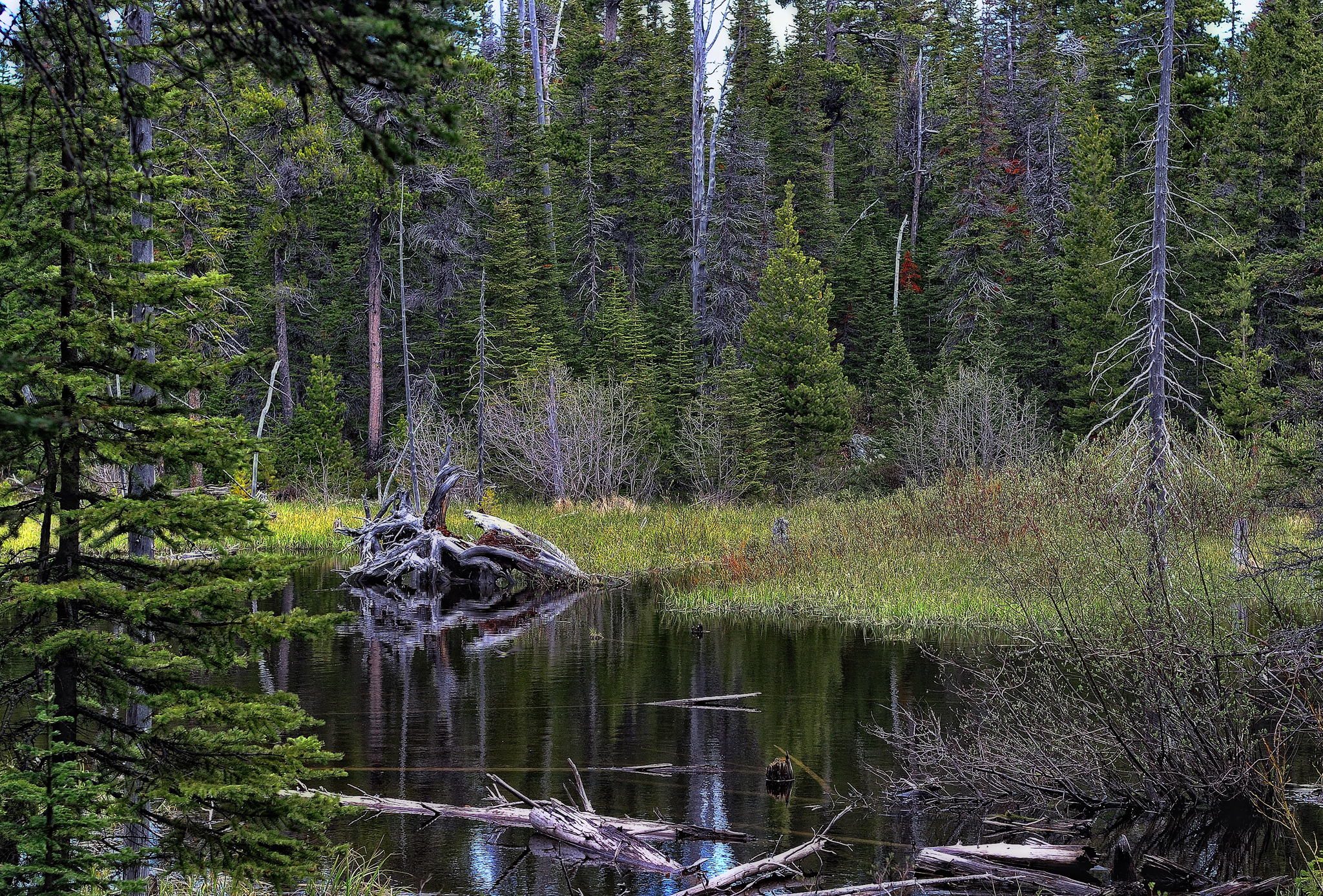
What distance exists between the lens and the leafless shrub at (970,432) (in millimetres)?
31906

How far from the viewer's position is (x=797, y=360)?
36.8 metres

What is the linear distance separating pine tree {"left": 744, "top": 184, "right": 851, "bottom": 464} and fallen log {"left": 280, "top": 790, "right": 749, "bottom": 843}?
27.1 meters

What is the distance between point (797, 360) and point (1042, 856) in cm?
2940

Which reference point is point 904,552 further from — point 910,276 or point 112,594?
point 910,276

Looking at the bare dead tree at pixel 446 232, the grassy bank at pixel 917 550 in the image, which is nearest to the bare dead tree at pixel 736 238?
the bare dead tree at pixel 446 232

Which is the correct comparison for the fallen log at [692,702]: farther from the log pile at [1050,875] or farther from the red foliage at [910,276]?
the red foliage at [910,276]

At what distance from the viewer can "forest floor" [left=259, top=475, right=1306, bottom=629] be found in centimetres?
1616

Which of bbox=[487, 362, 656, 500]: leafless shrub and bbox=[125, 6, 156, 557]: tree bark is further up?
bbox=[125, 6, 156, 557]: tree bark

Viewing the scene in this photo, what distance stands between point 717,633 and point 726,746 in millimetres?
6801

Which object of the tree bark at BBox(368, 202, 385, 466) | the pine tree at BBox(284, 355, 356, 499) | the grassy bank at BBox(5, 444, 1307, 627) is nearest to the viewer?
the grassy bank at BBox(5, 444, 1307, 627)

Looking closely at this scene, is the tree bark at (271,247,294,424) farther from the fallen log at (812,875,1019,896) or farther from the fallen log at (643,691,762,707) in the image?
the fallen log at (812,875,1019,896)

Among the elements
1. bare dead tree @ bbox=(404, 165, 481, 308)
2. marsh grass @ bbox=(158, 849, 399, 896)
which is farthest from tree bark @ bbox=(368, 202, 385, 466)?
marsh grass @ bbox=(158, 849, 399, 896)

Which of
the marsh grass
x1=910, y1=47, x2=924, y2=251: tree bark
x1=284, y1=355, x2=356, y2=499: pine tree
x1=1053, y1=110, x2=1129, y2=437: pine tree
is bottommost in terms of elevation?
the marsh grass

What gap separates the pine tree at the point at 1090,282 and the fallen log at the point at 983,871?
28.2 meters
